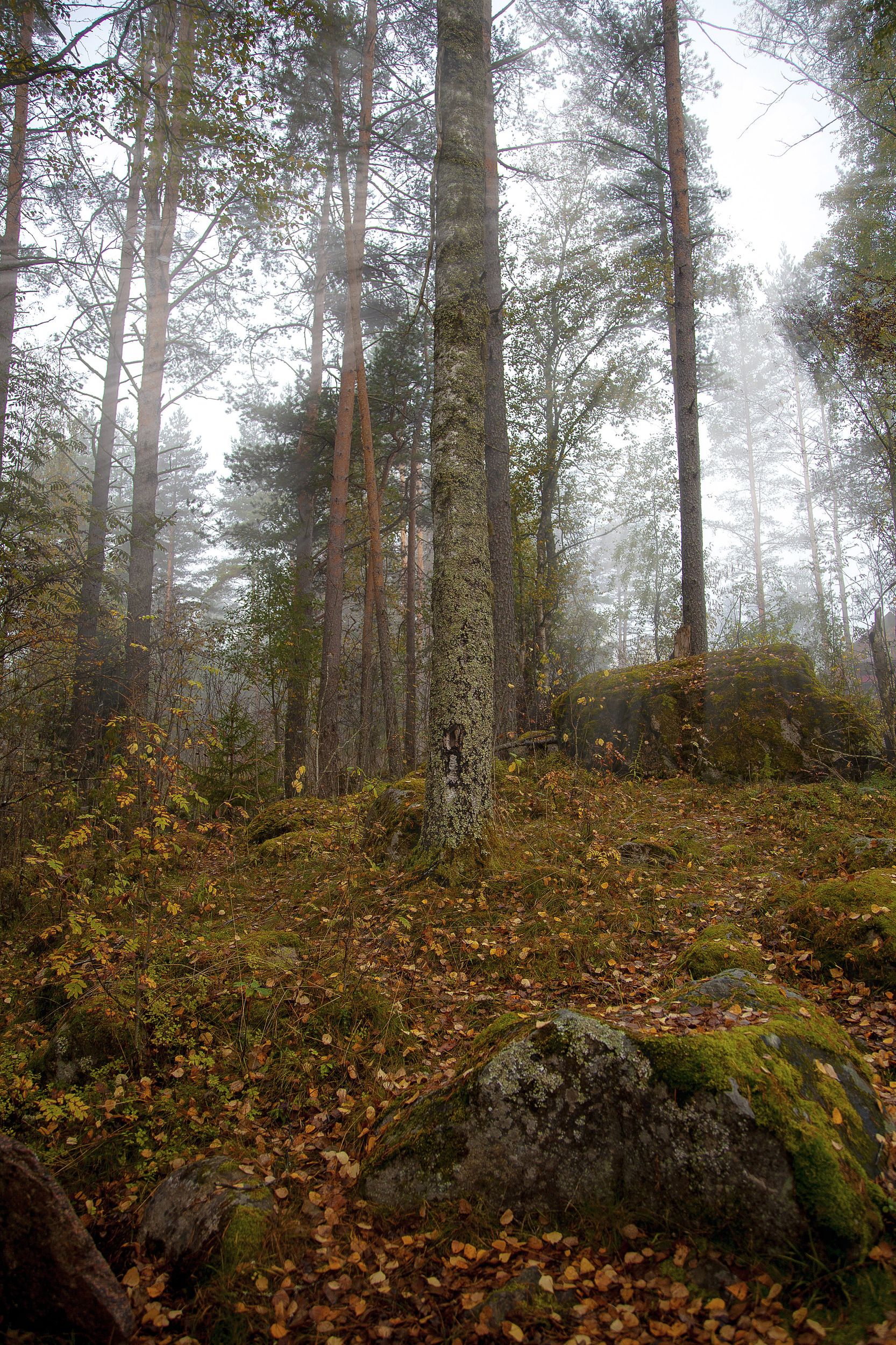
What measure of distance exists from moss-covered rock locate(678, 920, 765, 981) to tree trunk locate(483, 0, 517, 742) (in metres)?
5.17

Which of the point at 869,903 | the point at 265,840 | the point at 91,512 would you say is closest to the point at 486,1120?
the point at 869,903

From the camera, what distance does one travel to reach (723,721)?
8.62 m

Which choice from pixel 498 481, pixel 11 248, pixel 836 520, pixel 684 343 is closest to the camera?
pixel 498 481

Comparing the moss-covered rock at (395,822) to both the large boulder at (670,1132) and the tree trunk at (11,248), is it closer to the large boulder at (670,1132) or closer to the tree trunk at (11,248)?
the large boulder at (670,1132)

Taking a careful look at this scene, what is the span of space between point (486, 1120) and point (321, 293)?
18.4m

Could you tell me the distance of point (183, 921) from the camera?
193 inches

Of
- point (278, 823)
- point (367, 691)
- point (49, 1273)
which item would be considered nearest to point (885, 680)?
point (278, 823)

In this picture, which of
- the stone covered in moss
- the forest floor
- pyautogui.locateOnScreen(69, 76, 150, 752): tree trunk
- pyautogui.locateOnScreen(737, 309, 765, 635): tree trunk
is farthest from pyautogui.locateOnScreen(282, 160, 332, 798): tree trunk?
Answer: pyautogui.locateOnScreen(737, 309, 765, 635): tree trunk

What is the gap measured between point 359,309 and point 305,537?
18.0 ft

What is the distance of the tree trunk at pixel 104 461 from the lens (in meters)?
11.5

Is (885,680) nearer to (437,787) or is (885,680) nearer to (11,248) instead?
(437,787)

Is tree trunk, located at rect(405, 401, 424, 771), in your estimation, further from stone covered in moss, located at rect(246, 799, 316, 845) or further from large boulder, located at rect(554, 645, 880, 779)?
stone covered in moss, located at rect(246, 799, 316, 845)

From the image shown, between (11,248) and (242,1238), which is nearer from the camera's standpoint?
(242,1238)

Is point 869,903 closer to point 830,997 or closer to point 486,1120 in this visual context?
point 830,997
